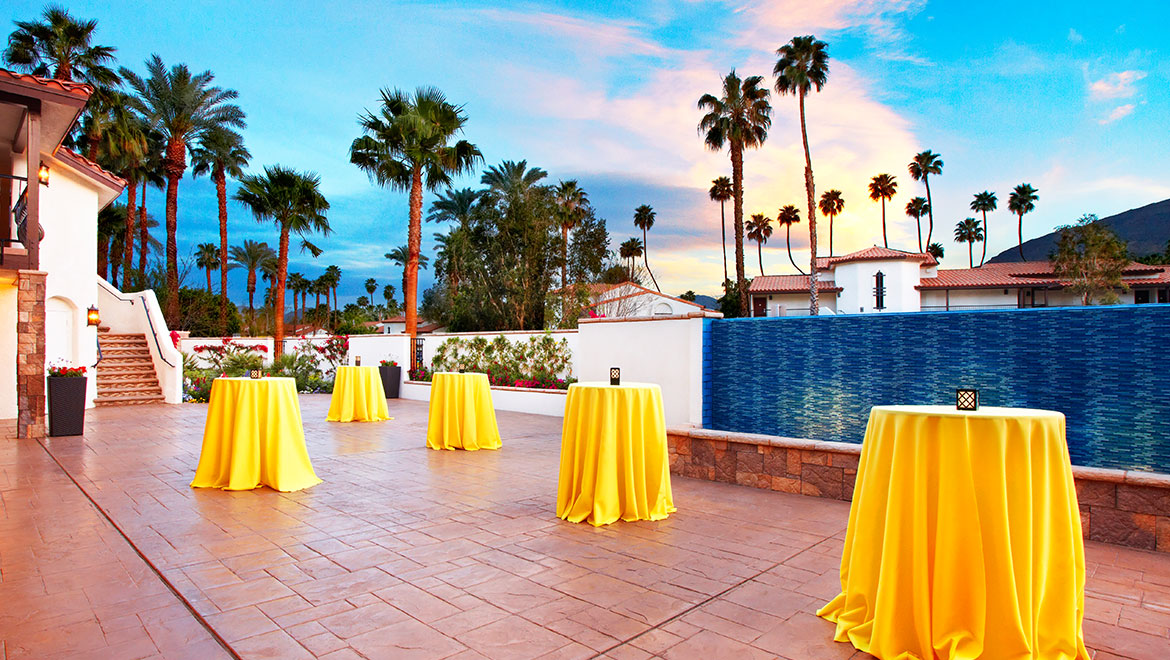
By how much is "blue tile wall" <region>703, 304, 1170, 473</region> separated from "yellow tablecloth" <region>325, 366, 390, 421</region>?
6.54 metres

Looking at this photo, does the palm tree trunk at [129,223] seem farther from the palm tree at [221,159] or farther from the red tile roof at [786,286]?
the red tile roof at [786,286]

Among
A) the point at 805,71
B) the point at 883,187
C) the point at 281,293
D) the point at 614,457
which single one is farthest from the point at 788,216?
the point at 614,457

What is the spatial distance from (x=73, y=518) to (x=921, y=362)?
7.49 meters

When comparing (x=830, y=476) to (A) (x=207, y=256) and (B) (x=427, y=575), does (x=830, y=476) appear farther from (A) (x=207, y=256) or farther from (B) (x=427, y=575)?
(A) (x=207, y=256)

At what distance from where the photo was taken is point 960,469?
8.29 ft

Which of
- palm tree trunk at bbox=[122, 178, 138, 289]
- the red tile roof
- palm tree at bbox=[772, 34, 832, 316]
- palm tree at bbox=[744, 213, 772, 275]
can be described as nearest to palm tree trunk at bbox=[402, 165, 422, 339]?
palm tree trunk at bbox=[122, 178, 138, 289]

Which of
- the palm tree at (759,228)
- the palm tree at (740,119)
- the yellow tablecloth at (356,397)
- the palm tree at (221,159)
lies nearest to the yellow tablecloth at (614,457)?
the yellow tablecloth at (356,397)

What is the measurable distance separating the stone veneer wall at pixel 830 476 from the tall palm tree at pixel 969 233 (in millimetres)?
64950

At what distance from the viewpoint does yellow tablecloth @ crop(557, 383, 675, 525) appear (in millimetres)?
4688

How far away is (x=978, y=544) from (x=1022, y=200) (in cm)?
6266

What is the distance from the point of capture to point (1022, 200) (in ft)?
173

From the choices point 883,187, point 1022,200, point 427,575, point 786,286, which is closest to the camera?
point 427,575

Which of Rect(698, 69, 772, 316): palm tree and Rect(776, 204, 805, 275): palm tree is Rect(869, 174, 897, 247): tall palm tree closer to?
Rect(776, 204, 805, 275): palm tree

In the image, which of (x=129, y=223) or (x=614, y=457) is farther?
(x=129, y=223)
